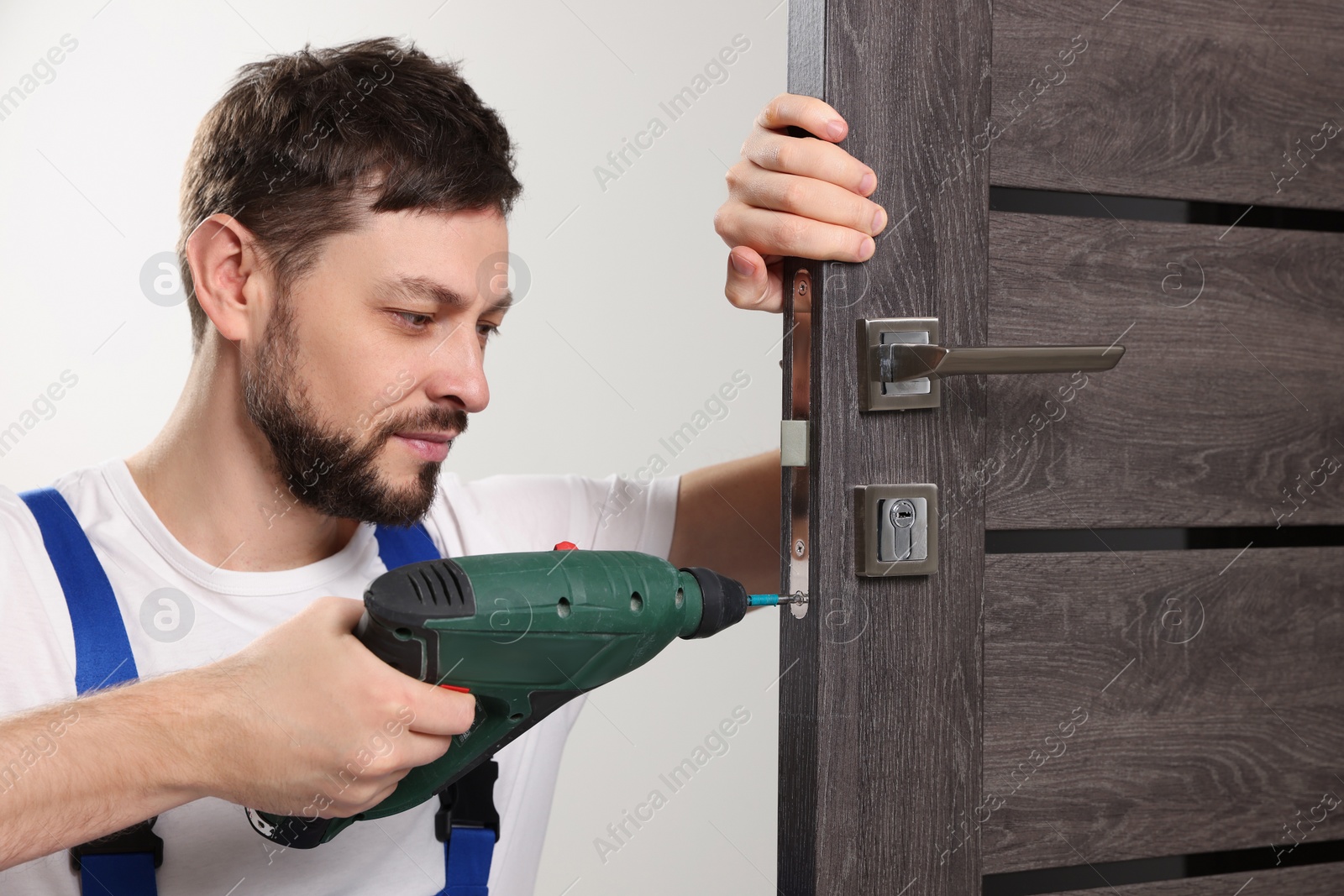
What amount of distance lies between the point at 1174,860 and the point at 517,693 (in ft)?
2.17

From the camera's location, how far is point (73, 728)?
0.76m

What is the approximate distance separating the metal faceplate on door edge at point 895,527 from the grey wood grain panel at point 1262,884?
15.4 inches

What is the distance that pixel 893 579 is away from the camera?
86 centimetres

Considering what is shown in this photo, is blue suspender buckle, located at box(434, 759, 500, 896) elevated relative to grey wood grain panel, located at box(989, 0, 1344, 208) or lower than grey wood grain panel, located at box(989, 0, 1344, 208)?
lower

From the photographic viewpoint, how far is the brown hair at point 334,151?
1136 millimetres

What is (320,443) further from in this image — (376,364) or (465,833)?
(465,833)

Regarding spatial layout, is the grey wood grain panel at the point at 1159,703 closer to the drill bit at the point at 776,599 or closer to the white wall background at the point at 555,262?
the drill bit at the point at 776,599

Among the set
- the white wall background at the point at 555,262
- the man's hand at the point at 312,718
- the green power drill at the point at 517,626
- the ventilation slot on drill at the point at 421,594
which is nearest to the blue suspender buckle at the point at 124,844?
the green power drill at the point at 517,626

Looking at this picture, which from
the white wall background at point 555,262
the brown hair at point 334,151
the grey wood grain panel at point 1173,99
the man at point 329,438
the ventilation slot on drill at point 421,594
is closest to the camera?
the ventilation slot on drill at point 421,594

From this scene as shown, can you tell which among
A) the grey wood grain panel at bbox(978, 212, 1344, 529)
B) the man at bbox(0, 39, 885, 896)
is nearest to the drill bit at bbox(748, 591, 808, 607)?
the grey wood grain panel at bbox(978, 212, 1344, 529)

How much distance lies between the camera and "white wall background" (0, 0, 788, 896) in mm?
2139

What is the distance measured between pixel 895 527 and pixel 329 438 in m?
0.63

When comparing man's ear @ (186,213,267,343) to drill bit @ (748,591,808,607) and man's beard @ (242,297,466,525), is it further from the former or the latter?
drill bit @ (748,591,808,607)

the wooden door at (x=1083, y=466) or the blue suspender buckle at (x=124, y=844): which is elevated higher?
the wooden door at (x=1083, y=466)
